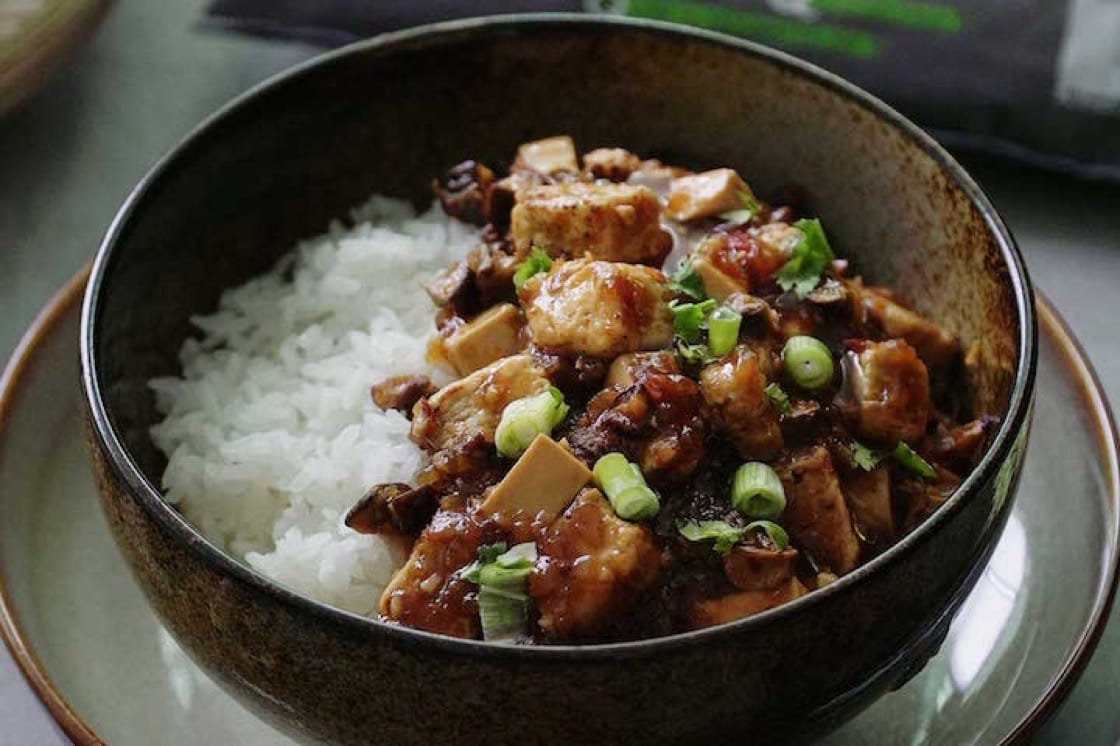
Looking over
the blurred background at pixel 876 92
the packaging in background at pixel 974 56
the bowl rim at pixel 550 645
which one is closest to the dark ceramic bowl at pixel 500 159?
the bowl rim at pixel 550 645

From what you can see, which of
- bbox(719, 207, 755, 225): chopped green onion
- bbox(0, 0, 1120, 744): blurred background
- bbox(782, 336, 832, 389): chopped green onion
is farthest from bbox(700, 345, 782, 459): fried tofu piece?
bbox(0, 0, 1120, 744): blurred background

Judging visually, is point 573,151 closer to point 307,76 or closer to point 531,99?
point 531,99

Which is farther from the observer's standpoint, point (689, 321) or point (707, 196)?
point (707, 196)

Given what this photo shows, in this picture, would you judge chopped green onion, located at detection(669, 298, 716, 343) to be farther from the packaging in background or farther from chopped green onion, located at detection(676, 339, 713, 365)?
the packaging in background

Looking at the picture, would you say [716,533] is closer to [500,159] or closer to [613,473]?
[613,473]

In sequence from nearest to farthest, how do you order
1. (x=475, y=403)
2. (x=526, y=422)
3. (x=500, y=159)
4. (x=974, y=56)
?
(x=526, y=422) < (x=475, y=403) < (x=500, y=159) < (x=974, y=56)

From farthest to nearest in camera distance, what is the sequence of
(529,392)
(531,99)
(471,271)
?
(531,99) → (471,271) → (529,392)

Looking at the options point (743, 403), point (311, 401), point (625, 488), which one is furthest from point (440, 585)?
point (311, 401)

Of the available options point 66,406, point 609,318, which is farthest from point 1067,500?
point 66,406
